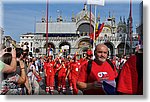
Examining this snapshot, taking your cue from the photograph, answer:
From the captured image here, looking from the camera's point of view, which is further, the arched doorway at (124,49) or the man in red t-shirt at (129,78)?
the arched doorway at (124,49)

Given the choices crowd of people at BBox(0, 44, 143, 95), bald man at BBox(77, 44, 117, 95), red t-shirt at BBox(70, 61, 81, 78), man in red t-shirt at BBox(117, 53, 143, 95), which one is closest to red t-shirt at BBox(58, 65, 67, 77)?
red t-shirt at BBox(70, 61, 81, 78)

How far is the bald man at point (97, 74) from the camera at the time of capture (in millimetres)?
2744

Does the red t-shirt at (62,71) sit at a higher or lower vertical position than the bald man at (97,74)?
lower

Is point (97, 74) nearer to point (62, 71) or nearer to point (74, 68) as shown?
point (74, 68)

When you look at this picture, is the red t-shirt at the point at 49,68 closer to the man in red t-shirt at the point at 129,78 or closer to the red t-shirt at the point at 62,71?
the red t-shirt at the point at 62,71

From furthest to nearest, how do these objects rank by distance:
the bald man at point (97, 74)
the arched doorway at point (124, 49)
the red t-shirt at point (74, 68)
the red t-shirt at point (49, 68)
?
the arched doorway at point (124, 49)
the red t-shirt at point (49, 68)
the red t-shirt at point (74, 68)
the bald man at point (97, 74)

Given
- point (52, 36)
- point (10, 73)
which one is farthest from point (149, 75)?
point (52, 36)

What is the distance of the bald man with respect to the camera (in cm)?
274

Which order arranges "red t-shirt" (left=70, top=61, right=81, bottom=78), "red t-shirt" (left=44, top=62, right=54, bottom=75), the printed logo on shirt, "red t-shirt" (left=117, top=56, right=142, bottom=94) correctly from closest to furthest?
"red t-shirt" (left=117, top=56, right=142, bottom=94) → the printed logo on shirt → "red t-shirt" (left=70, top=61, right=81, bottom=78) → "red t-shirt" (left=44, top=62, right=54, bottom=75)

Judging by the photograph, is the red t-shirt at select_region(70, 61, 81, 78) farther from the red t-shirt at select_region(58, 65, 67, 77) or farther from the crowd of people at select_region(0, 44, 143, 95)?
the crowd of people at select_region(0, 44, 143, 95)

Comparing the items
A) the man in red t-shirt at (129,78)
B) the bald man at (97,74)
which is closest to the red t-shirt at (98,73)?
the bald man at (97,74)

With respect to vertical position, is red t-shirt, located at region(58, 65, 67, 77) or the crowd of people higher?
the crowd of people

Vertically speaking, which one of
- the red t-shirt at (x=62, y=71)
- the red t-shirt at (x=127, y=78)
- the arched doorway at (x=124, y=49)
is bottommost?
the red t-shirt at (x=62, y=71)

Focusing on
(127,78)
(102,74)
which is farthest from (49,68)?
(127,78)
